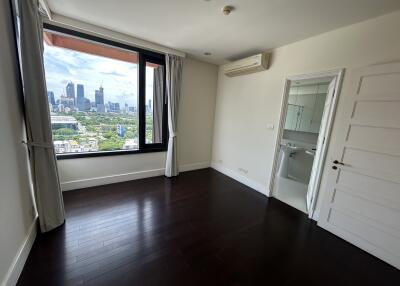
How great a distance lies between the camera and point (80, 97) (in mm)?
2934

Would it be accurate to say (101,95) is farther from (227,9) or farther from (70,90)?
(227,9)

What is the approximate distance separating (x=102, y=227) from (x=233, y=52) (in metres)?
3.55

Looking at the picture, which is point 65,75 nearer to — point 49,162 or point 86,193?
point 49,162

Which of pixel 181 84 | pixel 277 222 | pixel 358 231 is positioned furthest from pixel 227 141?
pixel 358 231

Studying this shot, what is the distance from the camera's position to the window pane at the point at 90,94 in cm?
270

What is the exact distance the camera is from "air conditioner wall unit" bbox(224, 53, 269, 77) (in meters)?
3.00

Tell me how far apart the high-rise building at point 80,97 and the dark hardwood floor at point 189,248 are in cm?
147

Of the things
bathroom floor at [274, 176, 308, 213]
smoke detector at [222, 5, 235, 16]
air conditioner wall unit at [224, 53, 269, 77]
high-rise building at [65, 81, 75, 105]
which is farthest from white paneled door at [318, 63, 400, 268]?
high-rise building at [65, 81, 75, 105]

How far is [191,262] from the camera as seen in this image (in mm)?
1716

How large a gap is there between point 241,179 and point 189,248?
2.18 metres

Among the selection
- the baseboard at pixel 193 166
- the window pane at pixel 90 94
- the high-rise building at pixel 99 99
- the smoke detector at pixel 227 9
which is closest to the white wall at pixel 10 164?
the window pane at pixel 90 94

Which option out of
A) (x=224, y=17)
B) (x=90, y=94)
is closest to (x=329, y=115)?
(x=224, y=17)

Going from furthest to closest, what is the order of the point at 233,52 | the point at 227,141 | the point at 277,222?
the point at 227,141
the point at 233,52
the point at 277,222

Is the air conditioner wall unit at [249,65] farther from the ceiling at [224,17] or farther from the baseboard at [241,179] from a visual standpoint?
the baseboard at [241,179]
